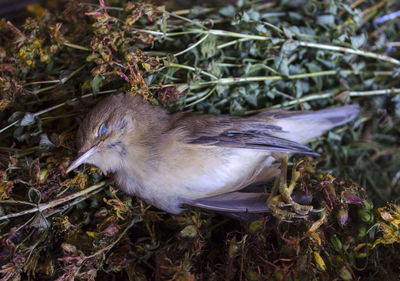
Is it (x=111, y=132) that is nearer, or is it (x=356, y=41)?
(x=111, y=132)

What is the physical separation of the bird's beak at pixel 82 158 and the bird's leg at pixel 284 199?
731 millimetres

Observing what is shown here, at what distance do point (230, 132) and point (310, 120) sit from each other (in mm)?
501

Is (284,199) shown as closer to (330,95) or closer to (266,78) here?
(266,78)

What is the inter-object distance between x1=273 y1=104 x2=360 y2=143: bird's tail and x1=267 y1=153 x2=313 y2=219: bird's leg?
199 mm

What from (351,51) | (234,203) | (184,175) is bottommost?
(234,203)

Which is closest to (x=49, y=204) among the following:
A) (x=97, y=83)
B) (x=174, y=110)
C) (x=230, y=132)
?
(x=97, y=83)

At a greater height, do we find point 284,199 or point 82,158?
point 82,158

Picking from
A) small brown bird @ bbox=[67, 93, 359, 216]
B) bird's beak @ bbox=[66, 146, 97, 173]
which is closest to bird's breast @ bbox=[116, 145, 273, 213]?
small brown bird @ bbox=[67, 93, 359, 216]

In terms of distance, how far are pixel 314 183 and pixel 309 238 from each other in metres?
0.29

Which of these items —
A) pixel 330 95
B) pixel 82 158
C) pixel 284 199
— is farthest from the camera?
pixel 330 95

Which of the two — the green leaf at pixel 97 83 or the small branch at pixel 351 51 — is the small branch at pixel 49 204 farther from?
the small branch at pixel 351 51

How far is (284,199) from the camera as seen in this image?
1.35m

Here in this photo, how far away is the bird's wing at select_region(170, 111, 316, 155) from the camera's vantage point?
4.43 feet

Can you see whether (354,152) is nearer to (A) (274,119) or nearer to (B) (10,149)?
(A) (274,119)
